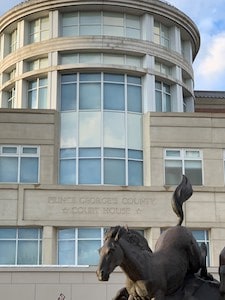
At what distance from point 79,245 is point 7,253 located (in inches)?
137

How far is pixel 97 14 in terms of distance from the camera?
118 ft

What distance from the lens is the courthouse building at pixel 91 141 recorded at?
3059cm

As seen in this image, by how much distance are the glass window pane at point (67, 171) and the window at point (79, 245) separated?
2646 mm

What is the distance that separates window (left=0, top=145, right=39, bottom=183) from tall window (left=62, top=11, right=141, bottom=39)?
7.70m

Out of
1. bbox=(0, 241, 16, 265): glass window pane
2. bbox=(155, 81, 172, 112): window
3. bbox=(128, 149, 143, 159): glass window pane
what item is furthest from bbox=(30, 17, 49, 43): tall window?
bbox=(0, 241, 16, 265): glass window pane

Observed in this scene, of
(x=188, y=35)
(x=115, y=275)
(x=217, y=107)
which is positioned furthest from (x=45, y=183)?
(x=217, y=107)

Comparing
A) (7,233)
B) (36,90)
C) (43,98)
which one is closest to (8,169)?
(7,233)

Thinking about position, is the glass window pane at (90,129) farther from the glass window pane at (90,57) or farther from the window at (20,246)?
the window at (20,246)

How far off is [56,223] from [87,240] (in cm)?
173

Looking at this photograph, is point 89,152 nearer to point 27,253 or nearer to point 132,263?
point 27,253

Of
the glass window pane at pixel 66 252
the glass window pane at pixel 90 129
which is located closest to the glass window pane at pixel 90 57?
the glass window pane at pixel 90 129

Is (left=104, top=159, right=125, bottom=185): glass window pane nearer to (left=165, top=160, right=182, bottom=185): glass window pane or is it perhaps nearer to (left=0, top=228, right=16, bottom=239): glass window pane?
(left=165, top=160, right=182, bottom=185): glass window pane

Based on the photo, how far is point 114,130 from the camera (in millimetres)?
33156

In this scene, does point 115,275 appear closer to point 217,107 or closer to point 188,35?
point 188,35
